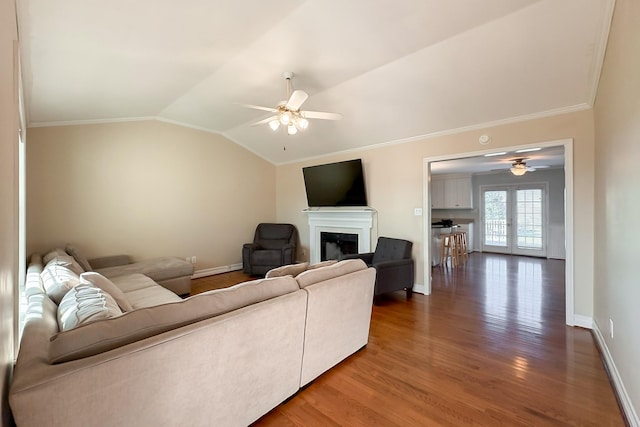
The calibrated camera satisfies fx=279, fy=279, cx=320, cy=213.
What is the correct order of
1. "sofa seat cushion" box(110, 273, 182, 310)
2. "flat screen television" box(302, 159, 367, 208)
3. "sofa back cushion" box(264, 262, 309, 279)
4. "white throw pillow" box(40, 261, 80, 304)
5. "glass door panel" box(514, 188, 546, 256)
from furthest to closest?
"glass door panel" box(514, 188, 546, 256) → "flat screen television" box(302, 159, 367, 208) → "sofa seat cushion" box(110, 273, 182, 310) → "sofa back cushion" box(264, 262, 309, 279) → "white throw pillow" box(40, 261, 80, 304)

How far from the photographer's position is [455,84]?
3.04 metres

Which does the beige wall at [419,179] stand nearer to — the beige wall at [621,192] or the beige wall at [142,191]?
the beige wall at [621,192]

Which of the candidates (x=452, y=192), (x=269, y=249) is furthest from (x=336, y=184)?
(x=452, y=192)

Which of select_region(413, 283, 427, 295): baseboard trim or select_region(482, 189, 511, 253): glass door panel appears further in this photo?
select_region(482, 189, 511, 253): glass door panel

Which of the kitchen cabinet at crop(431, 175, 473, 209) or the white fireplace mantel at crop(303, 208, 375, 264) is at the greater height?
the kitchen cabinet at crop(431, 175, 473, 209)

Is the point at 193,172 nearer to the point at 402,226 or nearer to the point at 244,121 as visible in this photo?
the point at 244,121

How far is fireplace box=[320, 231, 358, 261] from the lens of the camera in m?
5.31

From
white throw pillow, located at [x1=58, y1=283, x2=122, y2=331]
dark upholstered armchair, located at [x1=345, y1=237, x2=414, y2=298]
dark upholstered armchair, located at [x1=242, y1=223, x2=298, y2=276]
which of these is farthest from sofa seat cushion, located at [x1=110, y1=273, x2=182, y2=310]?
dark upholstered armchair, located at [x1=345, y1=237, x2=414, y2=298]

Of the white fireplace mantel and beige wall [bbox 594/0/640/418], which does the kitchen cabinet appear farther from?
beige wall [bbox 594/0/640/418]

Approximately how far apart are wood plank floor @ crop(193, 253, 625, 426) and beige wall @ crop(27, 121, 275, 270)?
3.52 metres

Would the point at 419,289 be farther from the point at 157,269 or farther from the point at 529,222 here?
the point at 529,222

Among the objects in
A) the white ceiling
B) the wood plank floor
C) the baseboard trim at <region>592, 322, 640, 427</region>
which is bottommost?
the wood plank floor

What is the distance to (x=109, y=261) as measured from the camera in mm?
4137

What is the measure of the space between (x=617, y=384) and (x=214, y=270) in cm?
541
